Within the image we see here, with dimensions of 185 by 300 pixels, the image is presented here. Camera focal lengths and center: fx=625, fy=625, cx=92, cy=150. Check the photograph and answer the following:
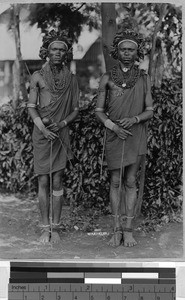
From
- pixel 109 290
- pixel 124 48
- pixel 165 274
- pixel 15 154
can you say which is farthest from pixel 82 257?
pixel 124 48

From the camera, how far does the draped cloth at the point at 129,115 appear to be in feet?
14.2

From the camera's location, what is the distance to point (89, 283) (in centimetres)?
441

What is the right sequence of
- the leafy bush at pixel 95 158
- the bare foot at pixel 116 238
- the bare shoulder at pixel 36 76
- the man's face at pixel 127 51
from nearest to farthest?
the man's face at pixel 127 51
the bare shoulder at pixel 36 76
the bare foot at pixel 116 238
the leafy bush at pixel 95 158

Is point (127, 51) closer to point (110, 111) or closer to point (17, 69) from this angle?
point (110, 111)

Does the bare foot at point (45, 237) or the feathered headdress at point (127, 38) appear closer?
the feathered headdress at point (127, 38)

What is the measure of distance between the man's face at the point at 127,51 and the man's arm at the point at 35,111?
0.63 metres

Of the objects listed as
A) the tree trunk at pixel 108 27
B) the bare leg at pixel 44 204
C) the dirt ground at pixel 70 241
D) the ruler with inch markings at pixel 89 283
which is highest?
the tree trunk at pixel 108 27

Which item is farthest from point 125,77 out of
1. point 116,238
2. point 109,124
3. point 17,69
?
point 116,238

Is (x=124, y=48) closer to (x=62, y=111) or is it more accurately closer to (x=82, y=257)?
(x=62, y=111)

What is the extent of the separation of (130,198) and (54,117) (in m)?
0.78

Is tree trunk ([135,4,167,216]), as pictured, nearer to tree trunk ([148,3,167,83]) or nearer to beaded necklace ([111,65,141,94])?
tree trunk ([148,3,167,83])

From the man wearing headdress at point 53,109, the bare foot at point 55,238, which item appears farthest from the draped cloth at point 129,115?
the bare foot at point 55,238

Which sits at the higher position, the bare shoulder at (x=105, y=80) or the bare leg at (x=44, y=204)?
the bare shoulder at (x=105, y=80)

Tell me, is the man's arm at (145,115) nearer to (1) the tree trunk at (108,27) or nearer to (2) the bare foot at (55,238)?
(1) the tree trunk at (108,27)
